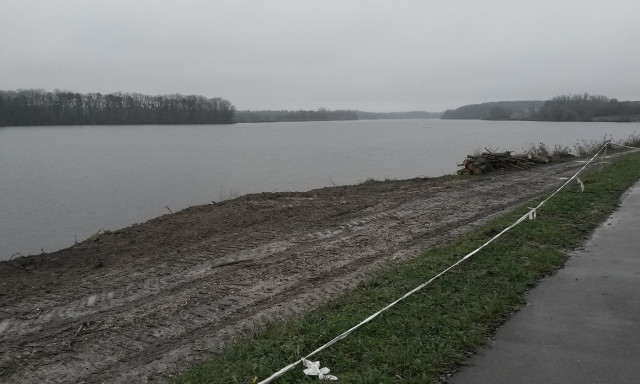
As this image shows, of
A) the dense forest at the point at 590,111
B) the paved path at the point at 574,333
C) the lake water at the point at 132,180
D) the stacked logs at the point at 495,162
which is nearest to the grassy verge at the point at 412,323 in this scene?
the paved path at the point at 574,333

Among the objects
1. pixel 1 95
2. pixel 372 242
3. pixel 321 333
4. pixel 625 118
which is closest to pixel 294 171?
pixel 372 242

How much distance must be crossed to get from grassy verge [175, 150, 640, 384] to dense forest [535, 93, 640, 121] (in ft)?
330

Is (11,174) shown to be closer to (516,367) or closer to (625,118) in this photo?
(516,367)

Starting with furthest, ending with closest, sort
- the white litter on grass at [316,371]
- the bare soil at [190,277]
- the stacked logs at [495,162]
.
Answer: the stacked logs at [495,162], the bare soil at [190,277], the white litter on grass at [316,371]

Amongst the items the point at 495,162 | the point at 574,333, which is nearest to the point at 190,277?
the point at 574,333

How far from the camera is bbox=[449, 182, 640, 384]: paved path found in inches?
153

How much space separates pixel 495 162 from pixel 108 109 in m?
110

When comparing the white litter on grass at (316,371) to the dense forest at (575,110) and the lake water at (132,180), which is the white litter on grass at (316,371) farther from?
the dense forest at (575,110)

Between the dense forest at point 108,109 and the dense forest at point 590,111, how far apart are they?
77.6 meters

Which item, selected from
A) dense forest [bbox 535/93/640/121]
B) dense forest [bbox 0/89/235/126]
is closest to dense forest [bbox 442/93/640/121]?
dense forest [bbox 535/93/640/121]

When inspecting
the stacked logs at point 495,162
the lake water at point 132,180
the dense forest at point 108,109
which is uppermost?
the dense forest at point 108,109

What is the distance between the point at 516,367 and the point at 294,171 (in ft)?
79.0

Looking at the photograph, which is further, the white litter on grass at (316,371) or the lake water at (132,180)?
the lake water at (132,180)

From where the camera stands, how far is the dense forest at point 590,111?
316ft
